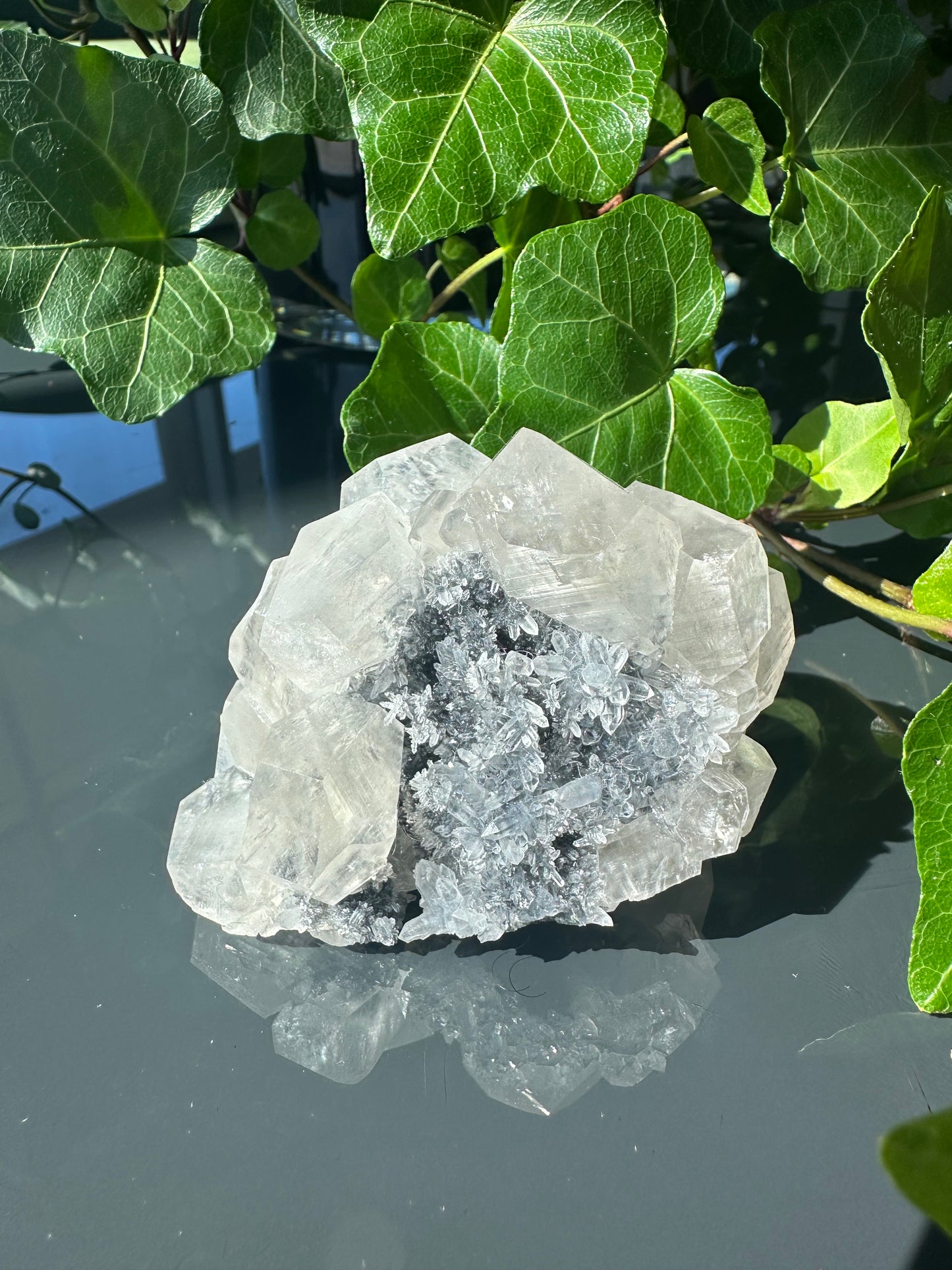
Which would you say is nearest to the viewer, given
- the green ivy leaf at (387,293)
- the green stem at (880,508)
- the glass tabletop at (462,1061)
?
the glass tabletop at (462,1061)

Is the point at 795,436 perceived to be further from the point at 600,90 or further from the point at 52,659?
the point at 52,659

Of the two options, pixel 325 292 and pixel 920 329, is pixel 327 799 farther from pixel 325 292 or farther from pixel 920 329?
pixel 325 292

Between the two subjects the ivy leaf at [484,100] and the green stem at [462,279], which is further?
the green stem at [462,279]

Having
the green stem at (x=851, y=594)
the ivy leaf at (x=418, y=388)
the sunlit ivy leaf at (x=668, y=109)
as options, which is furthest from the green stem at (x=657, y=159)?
the green stem at (x=851, y=594)

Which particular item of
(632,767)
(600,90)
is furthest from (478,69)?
(632,767)

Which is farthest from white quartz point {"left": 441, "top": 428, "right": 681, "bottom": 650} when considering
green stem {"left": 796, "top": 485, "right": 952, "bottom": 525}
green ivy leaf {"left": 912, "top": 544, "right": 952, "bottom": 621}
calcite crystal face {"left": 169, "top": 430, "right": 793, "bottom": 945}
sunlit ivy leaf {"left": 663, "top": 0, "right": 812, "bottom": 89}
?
sunlit ivy leaf {"left": 663, "top": 0, "right": 812, "bottom": 89}

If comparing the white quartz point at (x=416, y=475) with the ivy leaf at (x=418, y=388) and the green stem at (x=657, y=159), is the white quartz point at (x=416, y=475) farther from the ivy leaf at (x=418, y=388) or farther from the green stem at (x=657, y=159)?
the green stem at (x=657, y=159)

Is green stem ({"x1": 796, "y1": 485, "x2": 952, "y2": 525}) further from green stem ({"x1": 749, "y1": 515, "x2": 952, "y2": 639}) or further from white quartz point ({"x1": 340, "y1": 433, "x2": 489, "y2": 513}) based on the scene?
white quartz point ({"x1": 340, "y1": 433, "x2": 489, "y2": 513})
